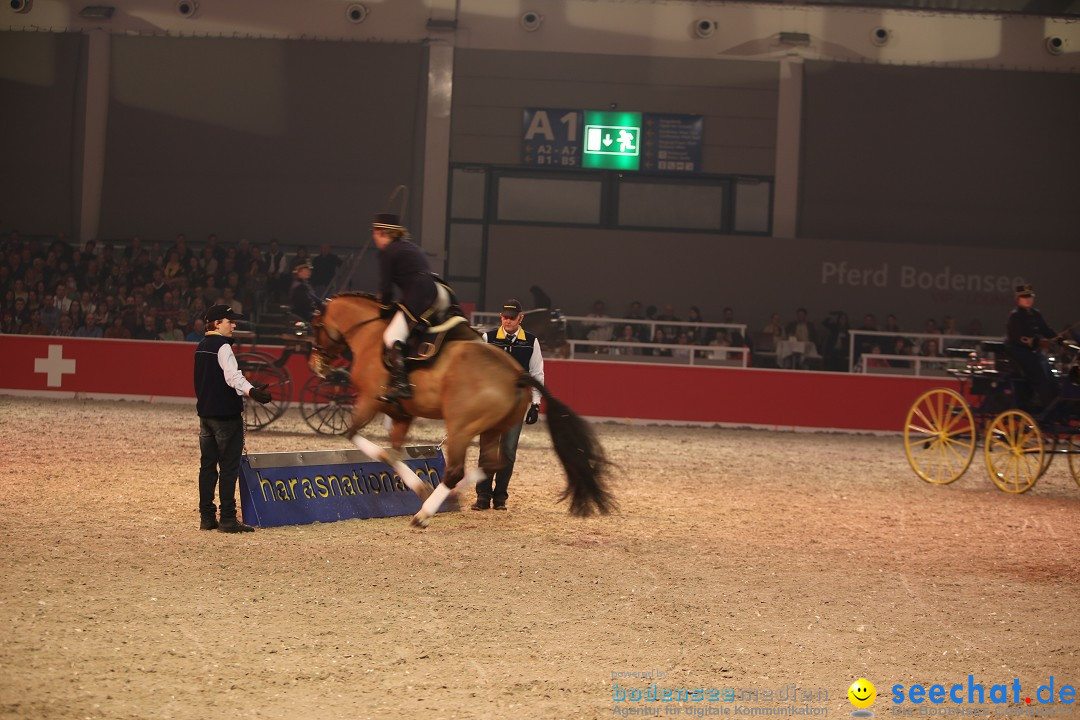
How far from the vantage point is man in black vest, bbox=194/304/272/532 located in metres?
7.91

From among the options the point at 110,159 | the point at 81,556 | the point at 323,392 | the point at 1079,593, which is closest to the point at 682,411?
the point at 323,392

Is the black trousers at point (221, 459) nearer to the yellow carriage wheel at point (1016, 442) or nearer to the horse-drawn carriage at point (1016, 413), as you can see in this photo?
the horse-drawn carriage at point (1016, 413)

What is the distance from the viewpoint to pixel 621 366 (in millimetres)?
18359

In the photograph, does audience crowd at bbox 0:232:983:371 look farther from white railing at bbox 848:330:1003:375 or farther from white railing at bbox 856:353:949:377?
white railing at bbox 856:353:949:377

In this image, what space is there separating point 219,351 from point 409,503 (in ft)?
7.62

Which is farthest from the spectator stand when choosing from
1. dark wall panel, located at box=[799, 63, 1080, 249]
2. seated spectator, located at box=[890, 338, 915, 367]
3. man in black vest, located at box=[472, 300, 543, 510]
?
man in black vest, located at box=[472, 300, 543, 510]

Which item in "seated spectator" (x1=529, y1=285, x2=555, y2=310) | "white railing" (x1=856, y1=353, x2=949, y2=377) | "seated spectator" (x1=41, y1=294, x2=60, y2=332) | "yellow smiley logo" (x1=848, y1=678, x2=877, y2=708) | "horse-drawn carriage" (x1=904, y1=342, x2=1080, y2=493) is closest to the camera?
"yellow smiley logo" (x1=848, y1=678, x2=877, y2=708)

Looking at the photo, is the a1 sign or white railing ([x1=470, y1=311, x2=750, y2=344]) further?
the a1 sign

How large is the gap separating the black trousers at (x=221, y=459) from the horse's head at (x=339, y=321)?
39.7 inches

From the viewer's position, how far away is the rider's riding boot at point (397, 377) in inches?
319

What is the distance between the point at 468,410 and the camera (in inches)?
318

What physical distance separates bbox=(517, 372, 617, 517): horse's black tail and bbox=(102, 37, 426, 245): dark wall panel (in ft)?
54.4

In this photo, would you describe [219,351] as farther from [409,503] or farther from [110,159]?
[110,159]

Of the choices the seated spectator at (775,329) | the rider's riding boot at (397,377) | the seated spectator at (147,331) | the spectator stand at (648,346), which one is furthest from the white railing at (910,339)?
the rider's riding boot at (397,377)
